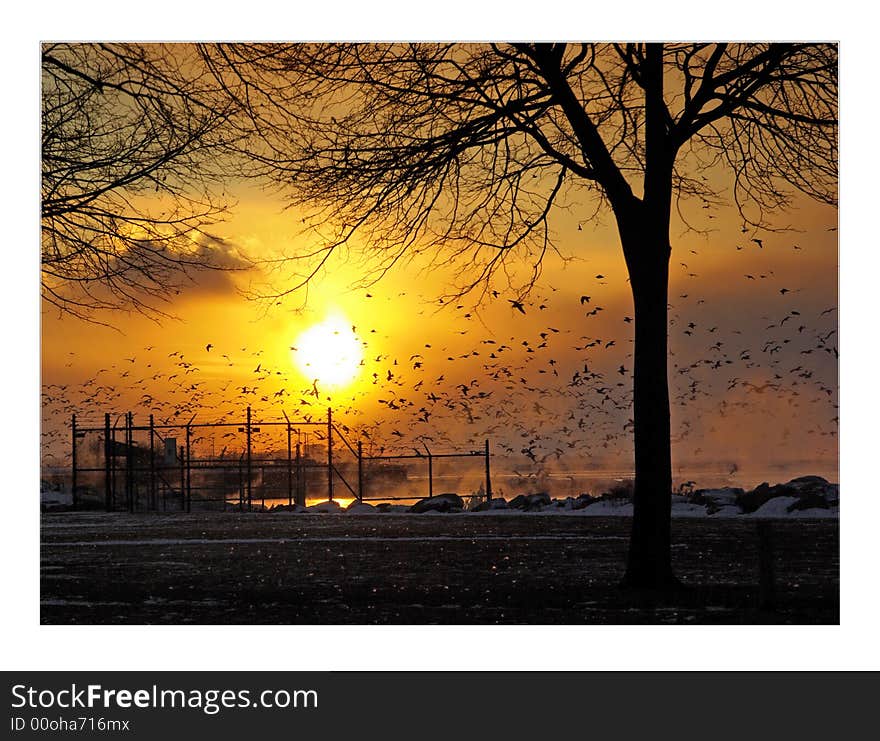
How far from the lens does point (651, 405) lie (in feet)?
35.1

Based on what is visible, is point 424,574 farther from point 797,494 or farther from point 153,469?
point 153,469

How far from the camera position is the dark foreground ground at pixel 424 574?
9.84 m

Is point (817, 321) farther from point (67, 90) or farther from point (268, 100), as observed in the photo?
point (67, 90)

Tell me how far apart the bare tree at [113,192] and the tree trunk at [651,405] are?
13.0ft

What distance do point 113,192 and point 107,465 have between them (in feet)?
45.8

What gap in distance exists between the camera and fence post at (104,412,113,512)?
24125mm

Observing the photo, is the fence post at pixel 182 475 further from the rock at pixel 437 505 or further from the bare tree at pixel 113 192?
the bare tree at pixel 113 192

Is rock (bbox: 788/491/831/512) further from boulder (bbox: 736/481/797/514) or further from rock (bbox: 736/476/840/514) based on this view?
boulder (bbox: 736/481/797/514)

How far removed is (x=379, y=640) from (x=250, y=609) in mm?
1415

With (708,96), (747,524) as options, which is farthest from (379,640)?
(747,524)

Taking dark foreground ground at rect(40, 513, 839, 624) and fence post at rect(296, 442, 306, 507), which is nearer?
dark foreground ground at rect(40, 513, 839, 624)

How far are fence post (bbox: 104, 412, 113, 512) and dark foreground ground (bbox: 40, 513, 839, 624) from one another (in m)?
4.53

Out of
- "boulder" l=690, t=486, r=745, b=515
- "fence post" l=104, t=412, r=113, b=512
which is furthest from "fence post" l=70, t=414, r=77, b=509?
"boulder" l=690, t=486, r=745, b=515
